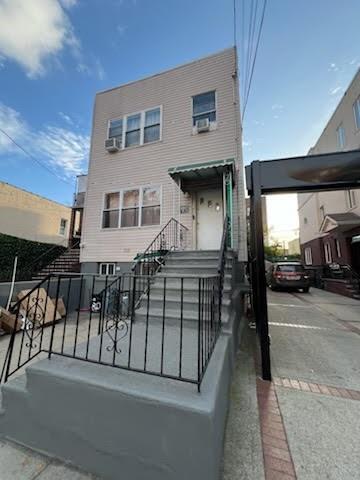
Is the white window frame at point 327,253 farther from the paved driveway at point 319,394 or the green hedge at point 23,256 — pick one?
the green hedge at point 23,256

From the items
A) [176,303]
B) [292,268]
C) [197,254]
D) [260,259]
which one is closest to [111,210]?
[197,254]

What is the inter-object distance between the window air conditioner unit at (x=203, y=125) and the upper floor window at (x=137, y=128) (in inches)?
59.7

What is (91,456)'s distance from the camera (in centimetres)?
164

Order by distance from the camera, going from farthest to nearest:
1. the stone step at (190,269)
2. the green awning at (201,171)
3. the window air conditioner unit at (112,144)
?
the window air conditioner unit at (112,144)
the green awning at (201,171)
the stone step at (190,269)

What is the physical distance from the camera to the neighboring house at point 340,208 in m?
10.8

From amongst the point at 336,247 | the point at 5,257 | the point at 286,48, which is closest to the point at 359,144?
the point at 336,247

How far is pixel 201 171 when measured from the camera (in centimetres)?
614

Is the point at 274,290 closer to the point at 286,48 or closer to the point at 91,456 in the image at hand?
the point at 286,48

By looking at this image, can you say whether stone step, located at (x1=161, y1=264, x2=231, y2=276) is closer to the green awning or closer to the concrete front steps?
the concrete front steps

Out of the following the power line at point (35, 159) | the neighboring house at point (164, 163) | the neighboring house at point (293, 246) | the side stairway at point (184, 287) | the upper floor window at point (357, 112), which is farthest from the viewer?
the neighboring house at point (293, 246)

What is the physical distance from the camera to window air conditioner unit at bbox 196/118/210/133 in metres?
6.93

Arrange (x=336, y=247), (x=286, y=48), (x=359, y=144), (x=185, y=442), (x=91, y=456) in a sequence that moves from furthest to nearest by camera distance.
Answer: (x=336, y=247) → (x=359, y=144) → (x=286, y=48) → (x=91, y=456) → (x=185, y=442)

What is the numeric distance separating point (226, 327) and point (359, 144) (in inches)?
502

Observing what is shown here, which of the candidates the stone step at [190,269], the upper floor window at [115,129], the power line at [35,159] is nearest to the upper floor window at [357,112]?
the upper floor window at [115,129]
